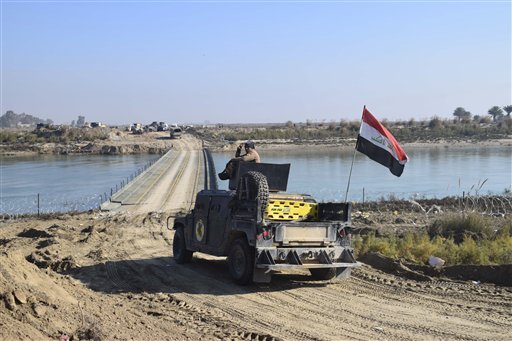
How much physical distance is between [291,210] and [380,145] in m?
2.77

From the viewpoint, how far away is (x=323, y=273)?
12023 mm

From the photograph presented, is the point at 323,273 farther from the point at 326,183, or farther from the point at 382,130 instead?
the point at 326,183

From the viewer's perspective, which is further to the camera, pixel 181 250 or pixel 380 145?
pixel 181 250

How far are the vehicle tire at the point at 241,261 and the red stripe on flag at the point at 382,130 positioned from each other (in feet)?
12.8

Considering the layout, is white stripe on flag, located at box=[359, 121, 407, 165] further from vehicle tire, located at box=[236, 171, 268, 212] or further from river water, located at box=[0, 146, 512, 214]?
river water, located at box=[0, 146, 512, 214]

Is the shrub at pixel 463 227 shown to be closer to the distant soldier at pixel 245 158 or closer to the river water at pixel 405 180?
the distant soldier at pixel 245 158

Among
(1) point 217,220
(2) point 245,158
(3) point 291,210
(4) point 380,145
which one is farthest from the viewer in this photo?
(4) point 380,145

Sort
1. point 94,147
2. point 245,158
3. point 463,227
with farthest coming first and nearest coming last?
point 94,147, point 463,227, point 245,158

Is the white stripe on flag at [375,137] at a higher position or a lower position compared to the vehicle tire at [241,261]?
higher

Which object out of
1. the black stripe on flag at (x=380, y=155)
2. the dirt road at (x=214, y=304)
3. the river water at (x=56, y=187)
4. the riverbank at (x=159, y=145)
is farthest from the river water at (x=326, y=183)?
the riverbank at (x=159, y=145)

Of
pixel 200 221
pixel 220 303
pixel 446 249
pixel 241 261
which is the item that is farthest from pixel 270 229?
pixel 446 249

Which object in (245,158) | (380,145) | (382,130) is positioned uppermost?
(382,130)

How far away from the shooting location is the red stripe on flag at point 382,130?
13.0 metres

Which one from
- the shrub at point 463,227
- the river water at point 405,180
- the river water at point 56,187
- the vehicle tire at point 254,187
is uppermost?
the vehicle tire at point 254,187
